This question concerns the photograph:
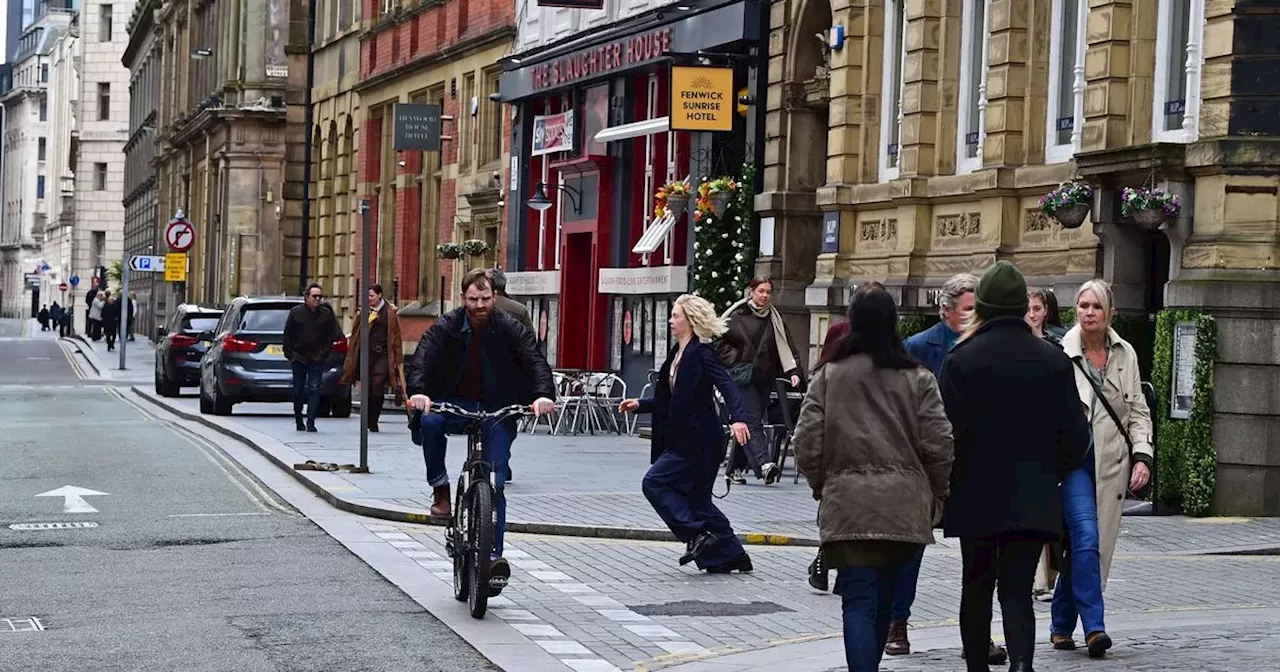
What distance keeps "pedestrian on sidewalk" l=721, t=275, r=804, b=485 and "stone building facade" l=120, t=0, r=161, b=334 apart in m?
65.4

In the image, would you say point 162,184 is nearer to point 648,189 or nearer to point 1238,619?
point 648,189

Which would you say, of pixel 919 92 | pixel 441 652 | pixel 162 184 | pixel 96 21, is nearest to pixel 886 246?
pixel 919 92

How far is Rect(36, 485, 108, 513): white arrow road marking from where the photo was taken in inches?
703

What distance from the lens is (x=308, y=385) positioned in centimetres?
2816

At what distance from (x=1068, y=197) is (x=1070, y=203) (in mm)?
50

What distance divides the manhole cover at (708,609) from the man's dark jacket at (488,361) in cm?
130

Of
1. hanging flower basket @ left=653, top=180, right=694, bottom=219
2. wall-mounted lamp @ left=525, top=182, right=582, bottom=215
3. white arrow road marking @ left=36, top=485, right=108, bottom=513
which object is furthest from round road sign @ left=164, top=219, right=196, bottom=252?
white arrow road marking @ left=36, top=485, right=108, bottom=513

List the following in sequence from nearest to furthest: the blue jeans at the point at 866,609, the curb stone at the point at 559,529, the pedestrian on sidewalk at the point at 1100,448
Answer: the blue jeans at the point at 866,609 → the pedestrian on sidewalk at the point at 1100,448 → the curb stone at the point at 559,529

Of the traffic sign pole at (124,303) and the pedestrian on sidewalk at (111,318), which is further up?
the traffic sign pole at (124,303)

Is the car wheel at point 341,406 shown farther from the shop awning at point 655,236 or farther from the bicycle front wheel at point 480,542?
the bicycle front wheel at point 480,542

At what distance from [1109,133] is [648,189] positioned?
13612mm

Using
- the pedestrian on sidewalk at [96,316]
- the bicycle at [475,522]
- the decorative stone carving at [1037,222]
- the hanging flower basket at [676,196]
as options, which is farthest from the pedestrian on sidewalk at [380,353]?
the pedestrian on sidewalk at [96,316]

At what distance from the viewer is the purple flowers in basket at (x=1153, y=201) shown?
60.0 ft

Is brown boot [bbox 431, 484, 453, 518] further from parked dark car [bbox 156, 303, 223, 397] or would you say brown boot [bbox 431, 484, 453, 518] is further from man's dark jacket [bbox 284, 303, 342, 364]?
parked dark car [bbox 156, 303, 223, 397]
